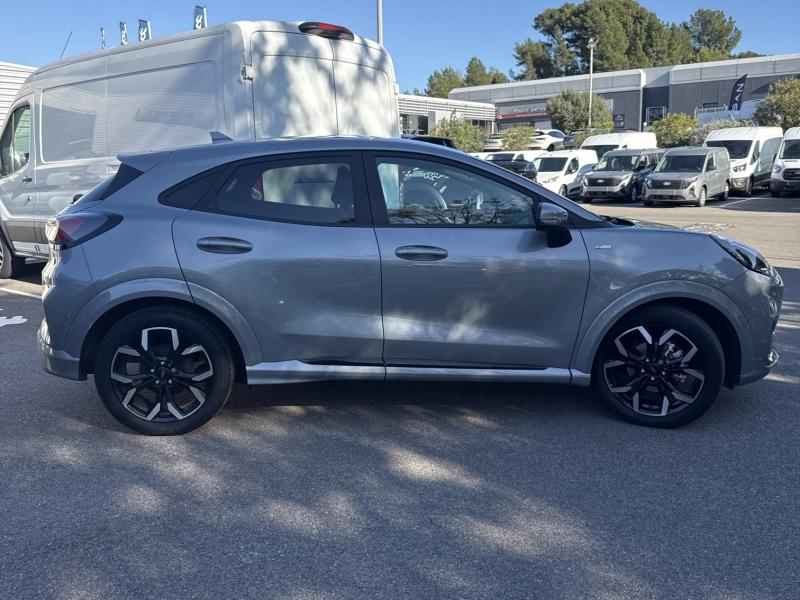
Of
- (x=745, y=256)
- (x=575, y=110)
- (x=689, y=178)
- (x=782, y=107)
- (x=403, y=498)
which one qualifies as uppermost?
(x=575, y=110)

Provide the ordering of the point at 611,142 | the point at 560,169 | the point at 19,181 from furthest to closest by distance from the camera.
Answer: the point at 611,142 → the point at 560,169 → the point at 19,181

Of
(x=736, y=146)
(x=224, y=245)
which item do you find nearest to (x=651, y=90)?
(x=736, y=146)

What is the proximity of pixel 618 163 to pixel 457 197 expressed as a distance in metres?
21.7

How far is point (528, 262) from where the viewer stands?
419 centimetres

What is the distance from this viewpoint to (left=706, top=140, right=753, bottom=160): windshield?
2481 cm

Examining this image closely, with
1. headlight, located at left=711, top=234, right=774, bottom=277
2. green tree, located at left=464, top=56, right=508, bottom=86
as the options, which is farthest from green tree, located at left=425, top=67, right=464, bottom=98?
headlight, located at left=711, top=234, right=774, bottom=277

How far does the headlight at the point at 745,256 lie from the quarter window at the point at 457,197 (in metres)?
1.17

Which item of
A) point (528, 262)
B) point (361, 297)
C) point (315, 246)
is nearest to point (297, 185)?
point (315, 246)

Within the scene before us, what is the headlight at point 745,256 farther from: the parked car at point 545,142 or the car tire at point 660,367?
the parked car at point 545,142

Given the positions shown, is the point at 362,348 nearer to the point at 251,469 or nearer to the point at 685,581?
the point at 251,469

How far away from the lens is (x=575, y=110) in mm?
58094

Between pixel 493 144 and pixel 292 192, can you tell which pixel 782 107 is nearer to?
pixel 493 144

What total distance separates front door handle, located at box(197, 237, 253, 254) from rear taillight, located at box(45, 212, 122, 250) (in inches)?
20.2

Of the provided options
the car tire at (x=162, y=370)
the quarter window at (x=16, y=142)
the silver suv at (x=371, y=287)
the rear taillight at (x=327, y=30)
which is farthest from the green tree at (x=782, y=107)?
the car tire at (x=162, y=370)
